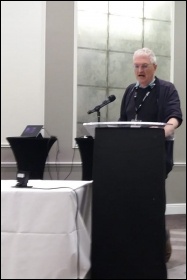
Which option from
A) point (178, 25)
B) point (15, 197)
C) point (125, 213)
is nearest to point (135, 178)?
point (125, 213)

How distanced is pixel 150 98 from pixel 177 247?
49.5 inches

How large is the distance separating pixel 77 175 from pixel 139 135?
6.99 ft

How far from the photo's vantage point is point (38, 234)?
1.39 m

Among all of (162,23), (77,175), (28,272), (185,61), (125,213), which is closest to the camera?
(28,272)

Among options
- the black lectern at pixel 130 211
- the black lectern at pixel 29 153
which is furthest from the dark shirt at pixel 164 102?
the black lectern at pixel 29 153

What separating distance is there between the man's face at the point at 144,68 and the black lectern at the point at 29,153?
4.74ft

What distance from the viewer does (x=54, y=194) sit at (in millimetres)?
1400

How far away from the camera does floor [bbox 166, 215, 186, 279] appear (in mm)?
1994

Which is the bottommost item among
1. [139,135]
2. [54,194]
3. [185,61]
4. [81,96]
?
[54,194]

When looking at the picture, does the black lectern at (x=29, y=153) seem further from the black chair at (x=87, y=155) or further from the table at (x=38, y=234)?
the table at (x=38, y=234)

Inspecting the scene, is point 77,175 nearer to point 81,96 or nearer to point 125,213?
point 81,96

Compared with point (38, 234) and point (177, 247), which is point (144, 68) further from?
point (177, 247)

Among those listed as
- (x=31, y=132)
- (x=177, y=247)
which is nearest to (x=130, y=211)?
(x=177, y=247)

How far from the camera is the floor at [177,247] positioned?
199cm
